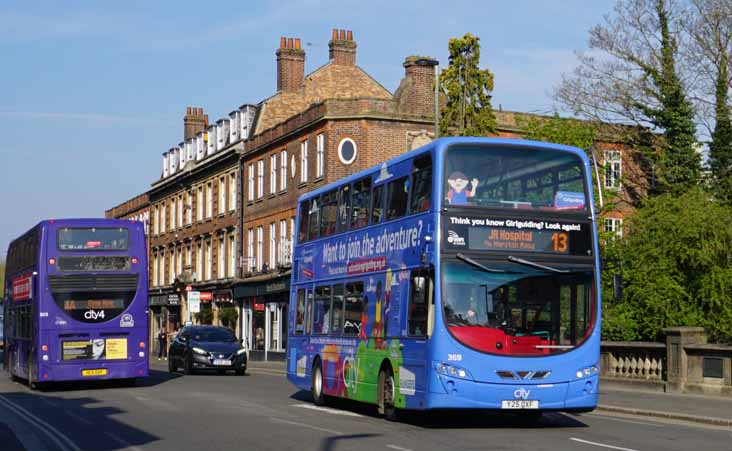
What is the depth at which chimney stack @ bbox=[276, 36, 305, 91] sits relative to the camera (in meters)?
62.3

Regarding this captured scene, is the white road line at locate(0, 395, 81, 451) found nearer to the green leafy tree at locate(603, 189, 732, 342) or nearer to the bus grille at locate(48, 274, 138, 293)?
the bus grille at locate(48, 274, 138, 293)

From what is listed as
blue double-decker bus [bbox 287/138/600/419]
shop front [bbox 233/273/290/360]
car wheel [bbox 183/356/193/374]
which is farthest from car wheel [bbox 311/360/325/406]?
shop front [bbox 233/273/290/360]

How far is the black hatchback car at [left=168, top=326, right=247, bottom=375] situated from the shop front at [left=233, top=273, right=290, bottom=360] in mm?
13905

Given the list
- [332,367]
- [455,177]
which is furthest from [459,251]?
[332,367]

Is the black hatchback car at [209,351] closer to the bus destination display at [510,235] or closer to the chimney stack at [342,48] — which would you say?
the bus destination display at [510,235]

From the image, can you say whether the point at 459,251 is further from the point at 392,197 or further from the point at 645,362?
the point at 645,362

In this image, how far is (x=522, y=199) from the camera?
17.1 m

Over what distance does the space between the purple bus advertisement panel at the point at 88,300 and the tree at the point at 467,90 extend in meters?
12.5

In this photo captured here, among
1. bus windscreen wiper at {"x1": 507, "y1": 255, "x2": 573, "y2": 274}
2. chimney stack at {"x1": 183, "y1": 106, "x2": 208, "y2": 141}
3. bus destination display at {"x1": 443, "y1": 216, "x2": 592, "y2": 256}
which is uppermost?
chimney stack at {"x1": 183, "y1": 106, "x2": 208, "y2": 141}

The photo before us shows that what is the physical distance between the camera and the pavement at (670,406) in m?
19.5

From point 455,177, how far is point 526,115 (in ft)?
117

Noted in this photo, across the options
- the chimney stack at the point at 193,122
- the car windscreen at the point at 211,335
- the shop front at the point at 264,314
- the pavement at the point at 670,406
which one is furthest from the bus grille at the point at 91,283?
the chimney stack at the point at 193,122

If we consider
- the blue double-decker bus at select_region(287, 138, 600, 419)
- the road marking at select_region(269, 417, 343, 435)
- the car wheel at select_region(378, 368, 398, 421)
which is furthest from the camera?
the car wheel at select_region(378, 368, 398, 421)

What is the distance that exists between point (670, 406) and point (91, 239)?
14.4m
